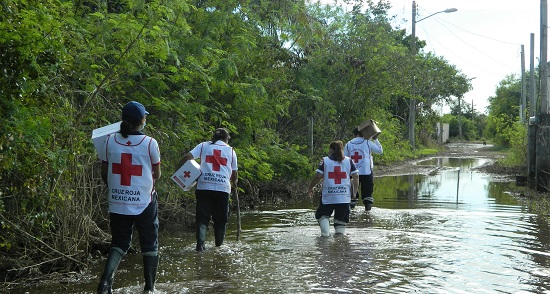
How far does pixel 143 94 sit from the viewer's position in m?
11.8

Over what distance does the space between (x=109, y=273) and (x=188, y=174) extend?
2640mm

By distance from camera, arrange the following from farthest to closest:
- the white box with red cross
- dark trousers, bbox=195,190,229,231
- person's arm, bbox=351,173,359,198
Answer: person's arm, bbox=351,173,359,198
dark trousers, bbox=195,190,229,231
the white box with red cross

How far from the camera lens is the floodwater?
8.07 meters

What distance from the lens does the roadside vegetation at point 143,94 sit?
764 cm

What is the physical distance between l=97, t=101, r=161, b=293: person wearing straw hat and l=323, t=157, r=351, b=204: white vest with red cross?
4.72 m

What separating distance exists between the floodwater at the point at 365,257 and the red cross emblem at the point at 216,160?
1187mm

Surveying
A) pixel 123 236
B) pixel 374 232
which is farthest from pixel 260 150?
pixel 123 236

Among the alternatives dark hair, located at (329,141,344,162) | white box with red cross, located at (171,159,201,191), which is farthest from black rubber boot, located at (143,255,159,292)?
dark hair, located at (329,141,344,162)

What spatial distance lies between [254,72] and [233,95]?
1.87 metres

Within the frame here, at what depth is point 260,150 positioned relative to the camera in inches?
650

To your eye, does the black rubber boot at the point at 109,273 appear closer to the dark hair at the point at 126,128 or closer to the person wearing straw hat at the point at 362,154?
the dark hair at the point at 126,128

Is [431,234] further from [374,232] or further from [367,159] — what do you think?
[367,159]

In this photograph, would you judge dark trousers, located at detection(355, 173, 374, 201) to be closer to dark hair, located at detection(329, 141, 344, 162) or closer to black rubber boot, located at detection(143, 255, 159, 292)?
dark hair, located at detection(329, 141, 344, 162)

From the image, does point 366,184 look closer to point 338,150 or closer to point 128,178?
point 338,150
